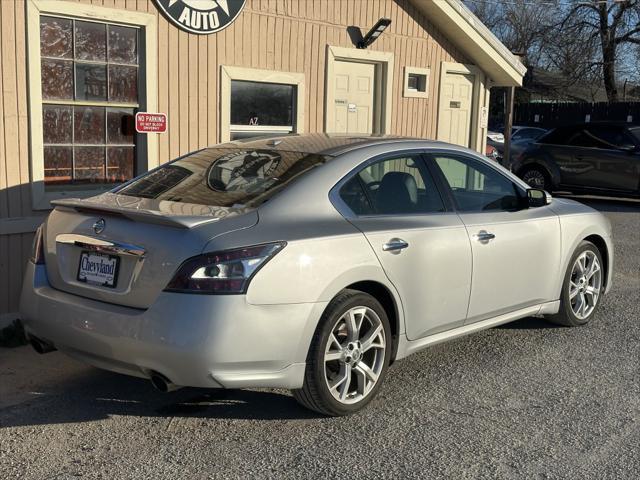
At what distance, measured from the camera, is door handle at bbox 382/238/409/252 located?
14.5 feet

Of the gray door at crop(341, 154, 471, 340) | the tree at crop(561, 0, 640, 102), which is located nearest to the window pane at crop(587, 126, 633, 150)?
the gray door at crop(341, 154, 471, 340)

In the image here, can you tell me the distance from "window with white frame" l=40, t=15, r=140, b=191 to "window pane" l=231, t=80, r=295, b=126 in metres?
1.20

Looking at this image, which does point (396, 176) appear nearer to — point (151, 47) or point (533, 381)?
point (533, 381)

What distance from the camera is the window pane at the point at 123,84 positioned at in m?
6.80

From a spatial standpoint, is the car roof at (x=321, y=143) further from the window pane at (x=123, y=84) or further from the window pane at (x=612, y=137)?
the window pane at (x=612, y=137)

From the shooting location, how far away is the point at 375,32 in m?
8.62

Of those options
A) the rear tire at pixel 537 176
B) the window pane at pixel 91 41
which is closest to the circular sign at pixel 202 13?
the window pane at pixel 91 41

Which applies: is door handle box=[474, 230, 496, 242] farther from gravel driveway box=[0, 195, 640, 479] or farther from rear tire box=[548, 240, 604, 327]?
rear tire box=[548, 240, 604, 327]

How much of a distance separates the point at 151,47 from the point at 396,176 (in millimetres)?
3135

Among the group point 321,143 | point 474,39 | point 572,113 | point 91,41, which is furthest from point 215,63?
point 572,113

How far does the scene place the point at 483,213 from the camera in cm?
525

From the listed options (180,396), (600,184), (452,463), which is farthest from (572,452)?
(600,184)

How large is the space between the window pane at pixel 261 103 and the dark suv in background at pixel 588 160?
8393 millimetres

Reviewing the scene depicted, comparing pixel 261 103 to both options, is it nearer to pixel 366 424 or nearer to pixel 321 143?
pixel 321 143
